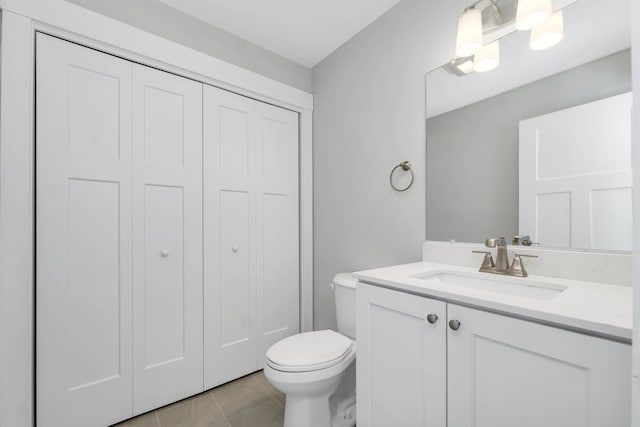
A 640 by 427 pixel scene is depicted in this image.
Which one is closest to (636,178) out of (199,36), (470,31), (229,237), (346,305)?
(470,31)

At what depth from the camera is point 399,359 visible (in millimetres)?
1052

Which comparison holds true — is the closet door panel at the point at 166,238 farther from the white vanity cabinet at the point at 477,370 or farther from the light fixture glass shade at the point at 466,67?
the light fixture glass shade at the point at 466,67

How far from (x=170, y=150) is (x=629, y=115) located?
2044 millimetres

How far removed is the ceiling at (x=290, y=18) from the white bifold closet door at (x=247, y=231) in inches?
16.9

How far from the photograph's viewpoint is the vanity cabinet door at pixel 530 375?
639mm

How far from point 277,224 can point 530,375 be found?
171 centimetres

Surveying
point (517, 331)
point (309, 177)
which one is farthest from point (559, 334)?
point (309, 177)

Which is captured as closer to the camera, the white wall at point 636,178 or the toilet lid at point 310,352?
the white wall at point 636,178

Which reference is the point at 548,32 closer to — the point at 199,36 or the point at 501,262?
the point at 501,262

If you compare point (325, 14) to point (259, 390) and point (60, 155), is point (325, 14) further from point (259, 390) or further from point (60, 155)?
point (259, 390)

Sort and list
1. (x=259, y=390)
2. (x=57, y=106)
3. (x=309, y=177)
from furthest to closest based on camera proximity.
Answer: (x=309, y=177)
(x=259, y=390)
(x=57, y=106)

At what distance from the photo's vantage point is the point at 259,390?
73.0 inches

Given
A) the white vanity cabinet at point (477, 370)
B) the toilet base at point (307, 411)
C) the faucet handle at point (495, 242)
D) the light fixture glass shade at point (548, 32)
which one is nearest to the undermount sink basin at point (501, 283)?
the faucet handle at point (495, 242)

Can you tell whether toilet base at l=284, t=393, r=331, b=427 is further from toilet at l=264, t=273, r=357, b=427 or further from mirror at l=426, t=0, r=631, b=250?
mirror at l=426, t=0, r=631, b=250
